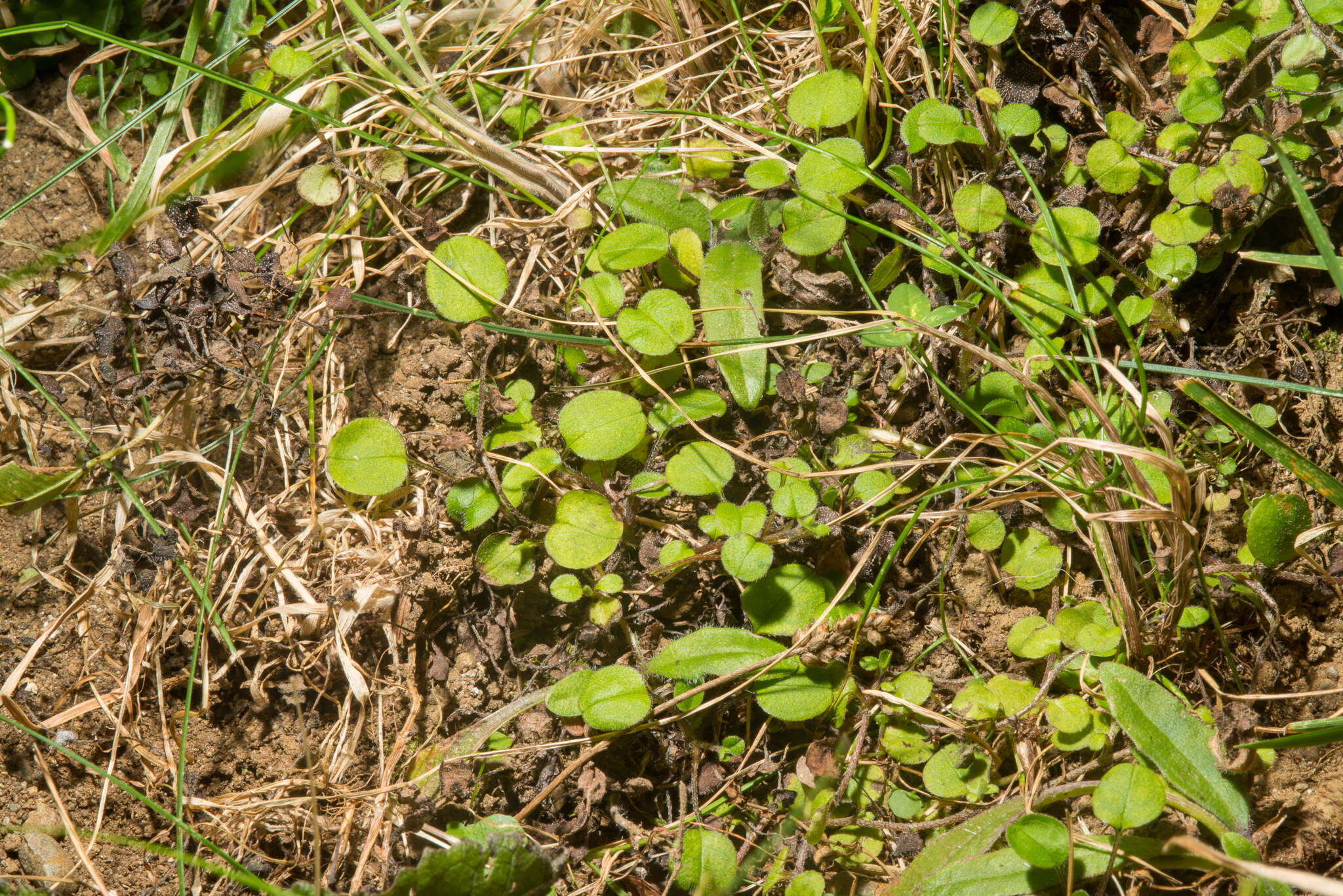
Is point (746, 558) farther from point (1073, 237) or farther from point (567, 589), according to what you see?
point (1073, 237)

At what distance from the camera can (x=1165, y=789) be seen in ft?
4.49

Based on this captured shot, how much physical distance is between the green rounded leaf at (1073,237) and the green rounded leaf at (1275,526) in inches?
21.7

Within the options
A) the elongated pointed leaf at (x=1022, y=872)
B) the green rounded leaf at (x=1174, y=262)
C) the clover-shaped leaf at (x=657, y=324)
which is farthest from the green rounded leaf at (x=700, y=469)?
the green rounded leaf at (x=1174, y=262)

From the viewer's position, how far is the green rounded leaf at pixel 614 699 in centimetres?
145

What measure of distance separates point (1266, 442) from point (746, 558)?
3.03 ft

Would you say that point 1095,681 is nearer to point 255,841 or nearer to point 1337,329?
point 1337,329

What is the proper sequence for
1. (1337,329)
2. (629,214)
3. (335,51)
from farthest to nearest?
(335,51), (629,214), (1337,329)

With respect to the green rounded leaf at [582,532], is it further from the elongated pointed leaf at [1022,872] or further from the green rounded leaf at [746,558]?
the elongated pointed leaf at [1022,872]

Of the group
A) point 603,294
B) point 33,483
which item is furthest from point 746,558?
point 33,483

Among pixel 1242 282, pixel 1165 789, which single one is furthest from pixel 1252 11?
pixel 1165 789

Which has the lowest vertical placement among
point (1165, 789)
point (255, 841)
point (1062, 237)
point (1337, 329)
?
point (255, 841)

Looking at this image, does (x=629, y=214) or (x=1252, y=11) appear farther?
(x=629, y=214)

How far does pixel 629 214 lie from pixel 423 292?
0.50 m

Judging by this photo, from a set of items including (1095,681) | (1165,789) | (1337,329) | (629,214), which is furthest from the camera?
(629,214)
